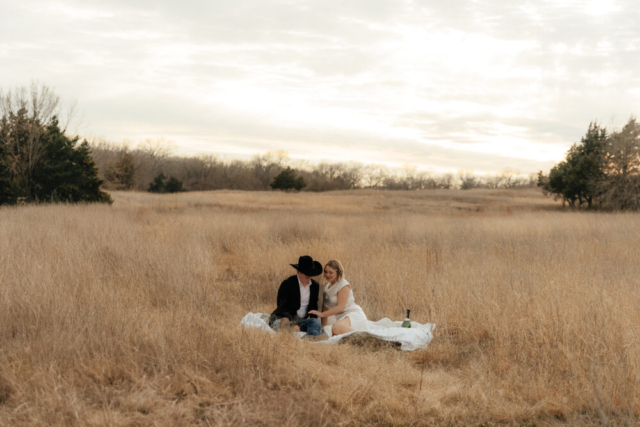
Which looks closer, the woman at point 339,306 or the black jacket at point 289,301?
the woman at point 339,306

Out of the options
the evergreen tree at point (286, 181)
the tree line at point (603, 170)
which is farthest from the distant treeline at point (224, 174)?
the tree line at point (603, 170)

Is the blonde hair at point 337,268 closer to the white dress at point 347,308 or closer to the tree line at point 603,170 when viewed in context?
the white dress at point 347,308

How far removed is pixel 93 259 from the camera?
769 cm

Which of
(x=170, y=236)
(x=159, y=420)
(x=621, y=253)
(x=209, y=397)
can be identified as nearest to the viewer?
(x=159, y=420)

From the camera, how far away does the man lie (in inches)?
215

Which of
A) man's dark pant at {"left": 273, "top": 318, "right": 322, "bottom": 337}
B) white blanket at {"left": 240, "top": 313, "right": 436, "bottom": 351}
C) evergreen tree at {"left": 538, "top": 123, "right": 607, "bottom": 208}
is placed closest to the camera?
white blanket at {"left": 240, "top": 313, "right": 436, "bottom": 351}

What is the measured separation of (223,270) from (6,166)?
15899mm

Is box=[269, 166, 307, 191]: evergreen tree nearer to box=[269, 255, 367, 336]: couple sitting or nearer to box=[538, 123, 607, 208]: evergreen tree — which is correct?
box=[538, 123, 607, 208]: evergreen tree

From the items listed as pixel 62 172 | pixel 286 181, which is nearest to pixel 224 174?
pixel 286 181

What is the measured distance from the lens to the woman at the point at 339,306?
5.48 metres

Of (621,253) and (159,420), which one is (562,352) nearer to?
(159,420)

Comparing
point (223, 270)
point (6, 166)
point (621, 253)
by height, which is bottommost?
point (223, 270)

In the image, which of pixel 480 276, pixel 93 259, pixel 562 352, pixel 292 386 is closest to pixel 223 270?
pixel 93 259

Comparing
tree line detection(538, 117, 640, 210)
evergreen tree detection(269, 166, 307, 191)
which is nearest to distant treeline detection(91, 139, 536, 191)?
evergreen tree detection(269, 166, 307, 191)
